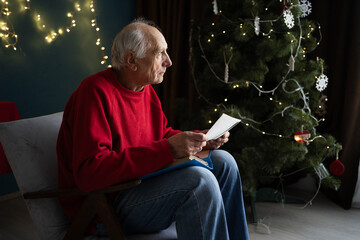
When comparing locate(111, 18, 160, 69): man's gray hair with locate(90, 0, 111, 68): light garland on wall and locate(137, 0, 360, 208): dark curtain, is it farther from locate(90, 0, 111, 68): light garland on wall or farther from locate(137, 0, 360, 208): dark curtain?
locate(90, 0, 111, 68): light garland on wall

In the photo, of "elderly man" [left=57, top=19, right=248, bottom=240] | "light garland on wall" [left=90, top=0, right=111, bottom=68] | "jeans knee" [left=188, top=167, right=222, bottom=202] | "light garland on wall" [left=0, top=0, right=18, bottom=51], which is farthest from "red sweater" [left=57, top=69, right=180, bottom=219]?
"light garland on wall" [left=90, top=0, right=111, bottom=68]

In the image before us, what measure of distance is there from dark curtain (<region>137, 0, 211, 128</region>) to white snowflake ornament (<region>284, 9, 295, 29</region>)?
1067mm

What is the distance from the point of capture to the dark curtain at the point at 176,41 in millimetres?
3059

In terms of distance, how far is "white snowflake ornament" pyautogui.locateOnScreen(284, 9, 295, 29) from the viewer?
2049 millimetres

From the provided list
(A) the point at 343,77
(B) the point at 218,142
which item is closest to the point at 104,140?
(B) the point at 218,142

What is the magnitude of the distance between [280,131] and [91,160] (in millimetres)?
1380

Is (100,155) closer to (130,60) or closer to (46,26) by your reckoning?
(130,60)

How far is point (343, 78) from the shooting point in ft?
8.34

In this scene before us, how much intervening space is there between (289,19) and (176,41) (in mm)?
1263

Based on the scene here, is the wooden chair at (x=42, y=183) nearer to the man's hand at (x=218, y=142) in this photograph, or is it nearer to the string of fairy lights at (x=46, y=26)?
the man's hand at (x=218, y=142)

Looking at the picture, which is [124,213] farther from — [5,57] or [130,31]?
[5,57]

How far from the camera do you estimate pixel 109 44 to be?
10.6ft

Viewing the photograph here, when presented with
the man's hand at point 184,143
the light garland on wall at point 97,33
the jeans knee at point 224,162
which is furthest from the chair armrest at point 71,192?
the light garland on wall at point 97,33

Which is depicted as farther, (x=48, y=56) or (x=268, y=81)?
(x=48, y=56)
